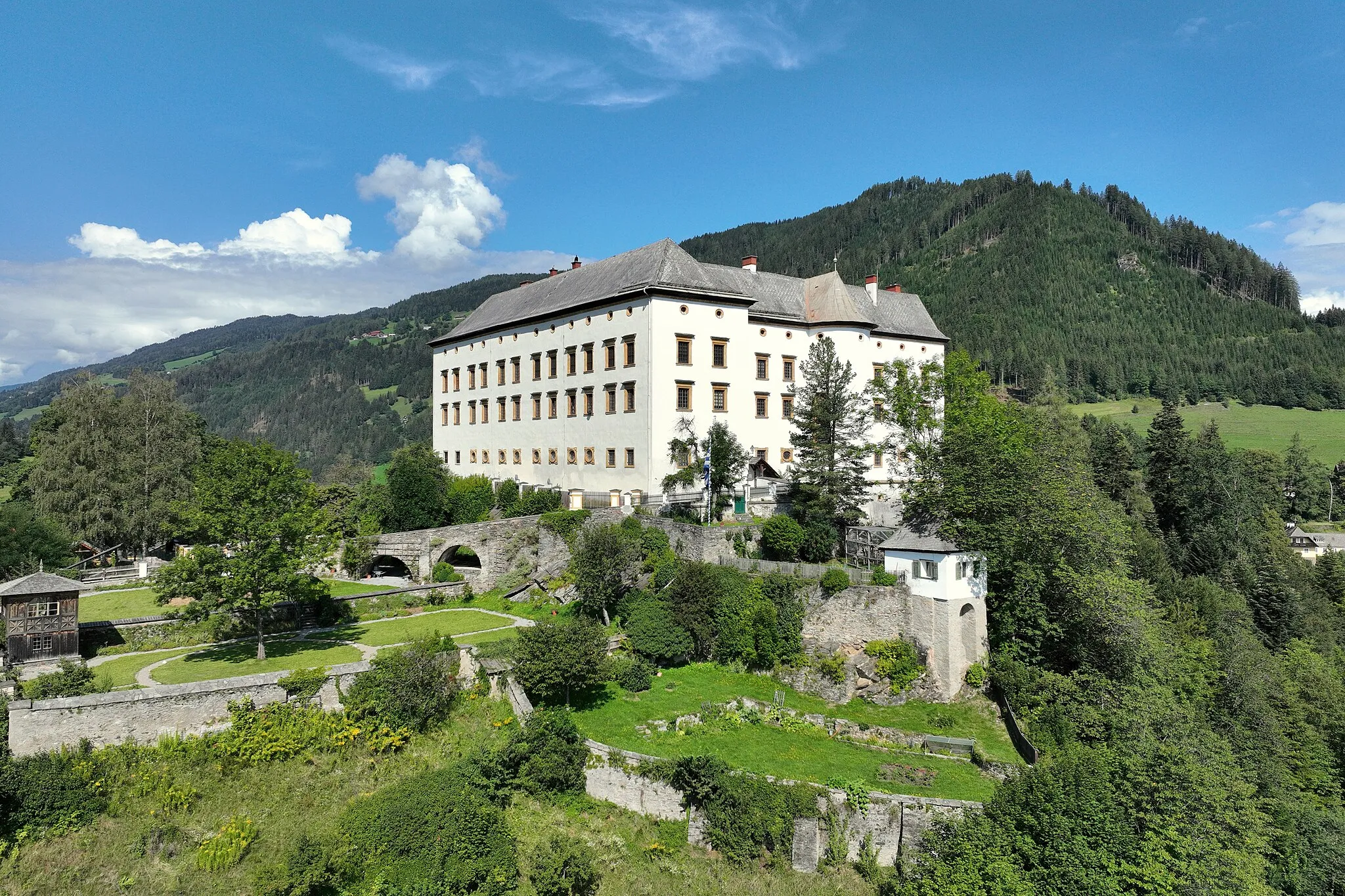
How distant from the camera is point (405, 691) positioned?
22719mm

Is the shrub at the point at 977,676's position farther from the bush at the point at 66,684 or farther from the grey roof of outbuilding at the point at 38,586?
the grey roof of outbuilding at the point at 38,586

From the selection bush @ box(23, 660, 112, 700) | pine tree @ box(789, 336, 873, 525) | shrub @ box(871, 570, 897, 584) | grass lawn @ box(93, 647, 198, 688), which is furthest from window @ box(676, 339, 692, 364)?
bush @ box(23, 660, 112, 700)

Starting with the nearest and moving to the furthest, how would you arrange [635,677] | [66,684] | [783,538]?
[66,684]
[635,677]
[783,538]

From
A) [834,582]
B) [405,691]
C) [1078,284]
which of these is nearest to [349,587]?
[405,691]

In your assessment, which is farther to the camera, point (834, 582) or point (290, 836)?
point (834, 582)

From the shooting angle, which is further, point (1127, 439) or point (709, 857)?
point (1127, 439)

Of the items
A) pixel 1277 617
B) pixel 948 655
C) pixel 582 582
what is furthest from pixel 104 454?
pixel 1277 617

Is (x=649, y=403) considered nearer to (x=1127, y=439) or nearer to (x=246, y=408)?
(x=1127, y=439)

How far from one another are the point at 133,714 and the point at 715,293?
30757 mm

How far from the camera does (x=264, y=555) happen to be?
2545cm

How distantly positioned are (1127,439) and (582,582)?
8478cm

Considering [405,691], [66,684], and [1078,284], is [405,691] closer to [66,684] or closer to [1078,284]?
[66,684]

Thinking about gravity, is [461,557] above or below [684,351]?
below

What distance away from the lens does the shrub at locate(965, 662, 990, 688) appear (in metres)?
26.5
